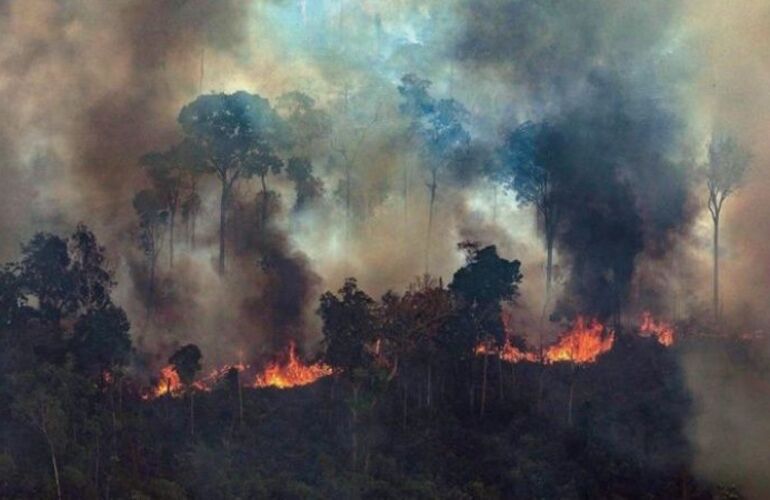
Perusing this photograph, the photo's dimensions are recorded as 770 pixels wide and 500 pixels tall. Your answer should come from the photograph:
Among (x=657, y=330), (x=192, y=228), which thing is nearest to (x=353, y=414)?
(x=657, y=330)

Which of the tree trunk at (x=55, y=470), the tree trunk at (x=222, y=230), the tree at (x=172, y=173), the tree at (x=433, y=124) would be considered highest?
the tree at (x=433, y=124)

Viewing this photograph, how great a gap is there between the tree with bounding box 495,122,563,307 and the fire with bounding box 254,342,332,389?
20904 mm

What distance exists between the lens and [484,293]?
208 ft

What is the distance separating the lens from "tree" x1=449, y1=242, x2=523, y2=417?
207ft

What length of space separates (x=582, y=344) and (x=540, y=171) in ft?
53.8

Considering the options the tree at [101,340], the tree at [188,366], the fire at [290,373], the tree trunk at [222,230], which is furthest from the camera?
the tree trunk at [222,230]

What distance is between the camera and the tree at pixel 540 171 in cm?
7944

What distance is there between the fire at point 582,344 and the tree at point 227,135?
1069 inches

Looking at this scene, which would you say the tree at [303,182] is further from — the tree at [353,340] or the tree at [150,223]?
the tree at [353,340]

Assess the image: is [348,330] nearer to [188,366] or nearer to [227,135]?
[188,366]

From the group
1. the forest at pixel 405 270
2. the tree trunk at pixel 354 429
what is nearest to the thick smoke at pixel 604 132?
the forest at pixel 405 270

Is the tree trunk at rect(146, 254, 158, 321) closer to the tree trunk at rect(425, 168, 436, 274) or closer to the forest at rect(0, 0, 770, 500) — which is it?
the forest at rect(0, 0, 770, 500)

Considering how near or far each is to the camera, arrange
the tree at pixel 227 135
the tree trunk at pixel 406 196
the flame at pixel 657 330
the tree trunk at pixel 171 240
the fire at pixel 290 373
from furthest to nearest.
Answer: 1. the tree trunk at pixel 406 196
2. the tree trunk at pixel 171 240
3. the tree at pixel 227 135
4. the flame at pixel 657 330
5. the fire at pixel 290 373

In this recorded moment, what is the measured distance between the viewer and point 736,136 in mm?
83750
